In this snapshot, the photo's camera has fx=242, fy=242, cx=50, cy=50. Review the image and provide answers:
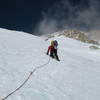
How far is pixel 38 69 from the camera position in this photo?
49.9ft

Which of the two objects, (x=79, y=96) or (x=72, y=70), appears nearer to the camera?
(x=79, y=96)

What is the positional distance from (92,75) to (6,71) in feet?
25.0

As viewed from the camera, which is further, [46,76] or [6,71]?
[46,76]

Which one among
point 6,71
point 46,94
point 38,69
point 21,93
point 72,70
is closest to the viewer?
point 21,93

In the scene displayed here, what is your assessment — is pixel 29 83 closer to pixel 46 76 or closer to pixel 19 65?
pixel 46 76

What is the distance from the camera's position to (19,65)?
1508 centimetres

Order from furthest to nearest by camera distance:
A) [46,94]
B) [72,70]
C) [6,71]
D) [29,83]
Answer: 1. [72,70]
2. [6,71]
3. [29,83]
4. [46,94]

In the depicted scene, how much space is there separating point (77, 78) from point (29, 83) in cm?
487

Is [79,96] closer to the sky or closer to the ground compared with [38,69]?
closer to the ground

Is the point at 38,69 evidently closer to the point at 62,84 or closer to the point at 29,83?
the point at 62,84

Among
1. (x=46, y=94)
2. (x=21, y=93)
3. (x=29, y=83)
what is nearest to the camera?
(x=21, y=93)

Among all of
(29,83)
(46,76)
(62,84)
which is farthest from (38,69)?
(29,83)

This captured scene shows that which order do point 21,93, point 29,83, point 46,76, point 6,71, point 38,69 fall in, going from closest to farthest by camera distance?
point 21,93, point 29,83, point 6,71, point 46,76, point 38,69

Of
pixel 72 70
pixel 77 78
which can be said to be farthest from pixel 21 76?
pixel 72 70
